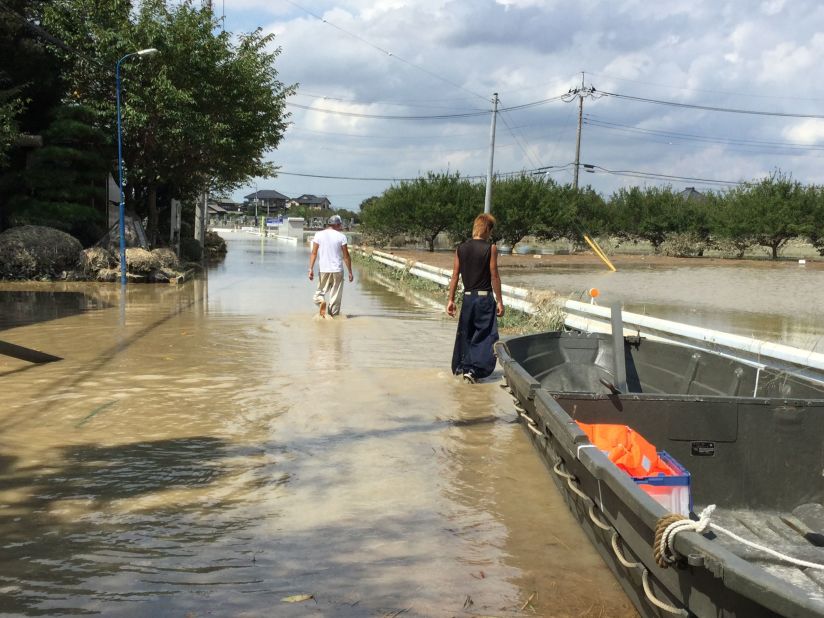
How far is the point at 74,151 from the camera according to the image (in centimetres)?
2305

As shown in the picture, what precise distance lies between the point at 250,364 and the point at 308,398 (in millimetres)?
1979

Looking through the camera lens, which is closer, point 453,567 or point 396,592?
point 396,592

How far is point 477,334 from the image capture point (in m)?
8.61

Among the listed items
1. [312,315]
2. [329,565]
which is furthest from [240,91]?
[329,565]

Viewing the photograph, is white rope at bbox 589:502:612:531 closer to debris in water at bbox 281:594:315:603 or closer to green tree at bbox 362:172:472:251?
debris in water at bbox 281:594:315:603

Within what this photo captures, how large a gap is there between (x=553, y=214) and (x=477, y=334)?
48381mm

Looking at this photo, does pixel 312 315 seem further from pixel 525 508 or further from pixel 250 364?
pixel 525 508

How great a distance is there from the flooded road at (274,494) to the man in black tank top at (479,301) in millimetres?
322

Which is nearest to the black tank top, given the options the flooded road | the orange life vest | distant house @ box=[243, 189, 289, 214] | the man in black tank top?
the man in black tank top

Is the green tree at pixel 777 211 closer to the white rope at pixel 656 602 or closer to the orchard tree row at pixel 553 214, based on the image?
the orchard tree row at pixel 553 214

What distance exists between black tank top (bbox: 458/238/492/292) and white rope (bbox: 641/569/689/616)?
18.0 feet

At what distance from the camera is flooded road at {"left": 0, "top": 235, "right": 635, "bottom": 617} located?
383 cm

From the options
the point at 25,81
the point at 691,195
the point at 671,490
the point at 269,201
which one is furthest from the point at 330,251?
the point at 269,201

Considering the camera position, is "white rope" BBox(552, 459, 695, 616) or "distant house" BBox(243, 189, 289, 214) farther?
"distant house" BBox(243, 189, 289, 214)
